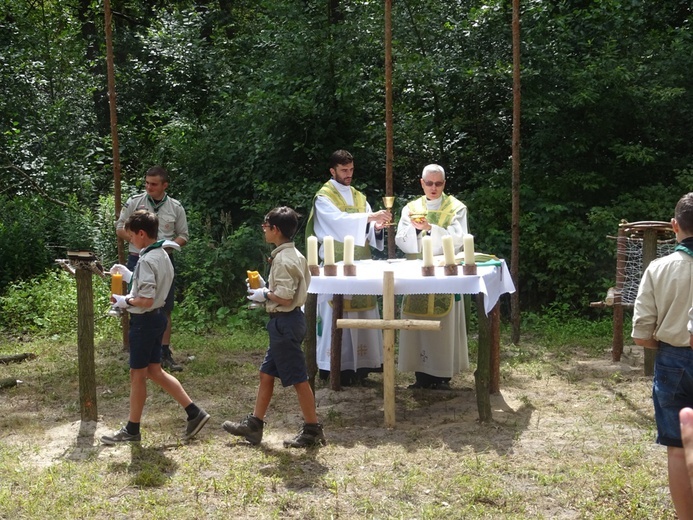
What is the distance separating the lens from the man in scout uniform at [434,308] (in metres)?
7.62

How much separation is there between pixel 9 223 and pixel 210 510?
8.62 meters

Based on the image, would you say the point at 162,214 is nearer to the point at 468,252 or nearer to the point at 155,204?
the point at 155,204

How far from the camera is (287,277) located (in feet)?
18.9

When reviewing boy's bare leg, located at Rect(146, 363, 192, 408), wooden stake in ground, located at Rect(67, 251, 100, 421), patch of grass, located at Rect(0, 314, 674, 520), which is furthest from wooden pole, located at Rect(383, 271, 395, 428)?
wooden stake in ground, located at Rect(67, 251, 100, 421)

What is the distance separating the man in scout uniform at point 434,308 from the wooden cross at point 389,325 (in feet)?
3.95

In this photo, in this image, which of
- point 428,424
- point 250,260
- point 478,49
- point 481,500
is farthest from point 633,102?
point 481,500

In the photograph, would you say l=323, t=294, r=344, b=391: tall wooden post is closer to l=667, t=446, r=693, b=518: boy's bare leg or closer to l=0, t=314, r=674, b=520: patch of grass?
l=0, t=314, r=674, b=520: patch of grass

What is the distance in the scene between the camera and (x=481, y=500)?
497cm

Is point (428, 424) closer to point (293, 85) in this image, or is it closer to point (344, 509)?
point (344, 509)

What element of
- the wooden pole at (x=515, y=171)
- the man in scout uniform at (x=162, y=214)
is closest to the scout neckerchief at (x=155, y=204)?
the man in scout uniform at (x=162, y=214)

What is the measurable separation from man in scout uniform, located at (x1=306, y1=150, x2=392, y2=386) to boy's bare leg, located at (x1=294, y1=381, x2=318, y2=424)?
6.47ft

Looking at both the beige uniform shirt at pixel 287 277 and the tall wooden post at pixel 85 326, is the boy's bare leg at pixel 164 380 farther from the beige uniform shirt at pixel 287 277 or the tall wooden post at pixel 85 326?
the beige uniform shirt at pixel 287 277

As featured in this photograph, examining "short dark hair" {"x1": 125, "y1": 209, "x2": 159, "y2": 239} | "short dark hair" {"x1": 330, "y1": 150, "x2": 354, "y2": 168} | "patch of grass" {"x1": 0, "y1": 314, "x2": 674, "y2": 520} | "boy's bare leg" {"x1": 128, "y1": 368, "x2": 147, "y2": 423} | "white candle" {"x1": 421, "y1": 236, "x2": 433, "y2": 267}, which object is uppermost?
"short dark hair" {"x1": 330, "y1": 150, "x2": 354, "y2": 168}

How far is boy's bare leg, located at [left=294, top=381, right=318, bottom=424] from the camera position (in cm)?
594
